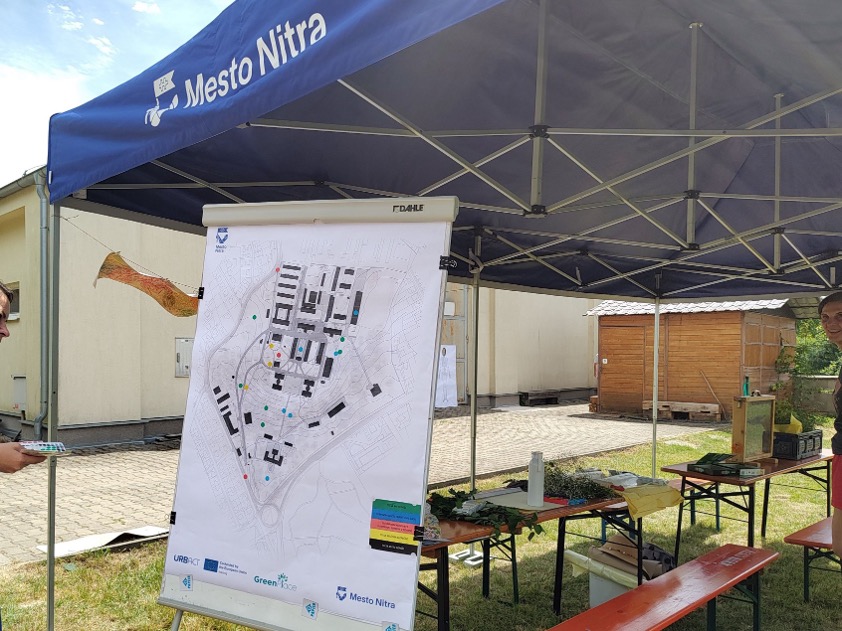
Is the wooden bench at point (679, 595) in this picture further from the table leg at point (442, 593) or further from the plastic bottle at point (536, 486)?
the plastic bottle at point (536, 486)

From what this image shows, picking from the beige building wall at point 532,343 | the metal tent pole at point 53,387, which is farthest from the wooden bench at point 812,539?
the beige building wall at point 532,343

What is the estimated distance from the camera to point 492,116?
3605 mm

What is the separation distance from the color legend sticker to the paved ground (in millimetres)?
4521

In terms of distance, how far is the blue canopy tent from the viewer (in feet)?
7.99

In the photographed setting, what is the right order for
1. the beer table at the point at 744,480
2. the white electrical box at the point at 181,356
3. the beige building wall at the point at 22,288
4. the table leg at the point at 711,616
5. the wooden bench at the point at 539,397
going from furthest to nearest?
the wooden bench at the point at 539,397 < the white electrical box at the point at 181,356 < the beige building wall at the point at 22,288 < the beer table at the point at 744,480 < the table leg at the point at 711,616

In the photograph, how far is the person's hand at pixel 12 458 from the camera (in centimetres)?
249

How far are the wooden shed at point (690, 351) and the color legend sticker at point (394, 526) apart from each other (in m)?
15.4

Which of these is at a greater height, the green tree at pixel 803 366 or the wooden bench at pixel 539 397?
the green tree at pixel 803 366

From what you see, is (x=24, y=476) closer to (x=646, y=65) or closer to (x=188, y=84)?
(x=188, y=84)

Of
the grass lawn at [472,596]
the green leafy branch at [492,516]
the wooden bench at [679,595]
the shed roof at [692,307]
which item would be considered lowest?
the grass lawn at [472,596]

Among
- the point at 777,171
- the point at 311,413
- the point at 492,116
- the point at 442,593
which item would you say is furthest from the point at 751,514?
the point at 311,413

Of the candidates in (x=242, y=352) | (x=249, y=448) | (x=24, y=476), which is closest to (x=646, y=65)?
(x=242, y=352)

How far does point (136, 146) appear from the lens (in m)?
2.96

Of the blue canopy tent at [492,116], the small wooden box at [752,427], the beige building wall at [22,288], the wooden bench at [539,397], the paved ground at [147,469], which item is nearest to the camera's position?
the blue canopy tent at [492,116]
